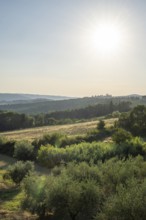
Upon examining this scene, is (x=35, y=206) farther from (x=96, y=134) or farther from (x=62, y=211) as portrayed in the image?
(x=96, y=134)

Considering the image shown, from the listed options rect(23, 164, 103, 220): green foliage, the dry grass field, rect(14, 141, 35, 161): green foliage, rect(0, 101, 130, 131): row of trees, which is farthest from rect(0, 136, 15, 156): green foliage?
rect(0, 101, 130, 131): row of trees

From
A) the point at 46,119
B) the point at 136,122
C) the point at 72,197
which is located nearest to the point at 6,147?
the point at 136,122

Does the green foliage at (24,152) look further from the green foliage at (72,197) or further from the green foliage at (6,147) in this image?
the green foliage at (72,197)

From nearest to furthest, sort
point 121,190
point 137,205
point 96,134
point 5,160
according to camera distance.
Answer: point 137,205 → point 121,190 → point 5,160 → point 96,134

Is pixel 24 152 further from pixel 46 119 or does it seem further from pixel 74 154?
pixel 46 119

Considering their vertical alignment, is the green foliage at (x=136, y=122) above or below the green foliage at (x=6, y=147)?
above

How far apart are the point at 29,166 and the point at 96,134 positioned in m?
26.6

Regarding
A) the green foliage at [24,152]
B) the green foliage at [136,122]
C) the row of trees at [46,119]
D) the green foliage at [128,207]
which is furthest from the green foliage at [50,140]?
the row of trees at [46,119]

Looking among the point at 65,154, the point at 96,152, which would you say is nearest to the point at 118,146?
the point at 96,152

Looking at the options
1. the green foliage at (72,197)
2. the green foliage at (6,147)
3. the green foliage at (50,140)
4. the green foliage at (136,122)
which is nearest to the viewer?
the green foliage at (72,197)

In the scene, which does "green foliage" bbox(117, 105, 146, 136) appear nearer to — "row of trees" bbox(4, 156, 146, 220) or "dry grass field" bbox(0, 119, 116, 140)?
"dry grass field" bbox(0, 119, 116, 140)

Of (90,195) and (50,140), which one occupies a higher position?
(90,195)

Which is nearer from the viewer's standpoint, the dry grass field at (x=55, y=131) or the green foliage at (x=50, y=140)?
the green foliage at (x=50, y=140)

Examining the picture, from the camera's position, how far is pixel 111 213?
16.2 m
